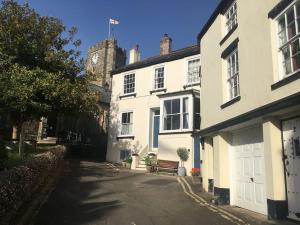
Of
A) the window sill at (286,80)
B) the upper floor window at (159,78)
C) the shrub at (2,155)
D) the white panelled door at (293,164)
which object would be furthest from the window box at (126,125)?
the white panelled door at (293,164)

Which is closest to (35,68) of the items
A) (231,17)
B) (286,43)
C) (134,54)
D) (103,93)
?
(231,17)

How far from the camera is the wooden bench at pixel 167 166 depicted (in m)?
20.0

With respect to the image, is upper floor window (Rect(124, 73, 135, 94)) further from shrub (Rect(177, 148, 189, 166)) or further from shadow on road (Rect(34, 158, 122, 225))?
shadow on road (Rect(34, 158, 122, 225))

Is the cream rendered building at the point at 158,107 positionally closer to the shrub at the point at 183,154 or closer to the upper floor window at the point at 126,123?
the upper floor window at the point at 126,123

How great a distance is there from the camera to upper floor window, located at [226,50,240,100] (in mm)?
11639

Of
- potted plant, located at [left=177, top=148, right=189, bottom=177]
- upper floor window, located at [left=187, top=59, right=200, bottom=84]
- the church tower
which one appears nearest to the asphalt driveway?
potted plant, located at [left=177, top=148, right=189, bottom=177]

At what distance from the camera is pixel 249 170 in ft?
34.6

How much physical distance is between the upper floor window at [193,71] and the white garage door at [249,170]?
35.6 feet

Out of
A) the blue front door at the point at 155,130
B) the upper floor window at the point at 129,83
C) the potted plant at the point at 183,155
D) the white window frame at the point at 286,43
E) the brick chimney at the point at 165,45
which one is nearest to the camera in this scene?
the white window frame at the point at 286,43

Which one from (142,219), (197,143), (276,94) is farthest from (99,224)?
(197,143)

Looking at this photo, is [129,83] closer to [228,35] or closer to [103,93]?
[103,93]

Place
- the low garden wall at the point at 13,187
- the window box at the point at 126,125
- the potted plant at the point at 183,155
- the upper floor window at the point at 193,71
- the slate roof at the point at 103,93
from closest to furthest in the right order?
the low garden wall at the point at 13,187, the potted plant at the point at 183,155, the upper floor window at the point at 193,71, the window box at the point at 126,125, the slate roof at the point at 103,93

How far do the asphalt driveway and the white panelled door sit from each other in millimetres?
1650

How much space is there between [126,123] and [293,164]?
1856cm
